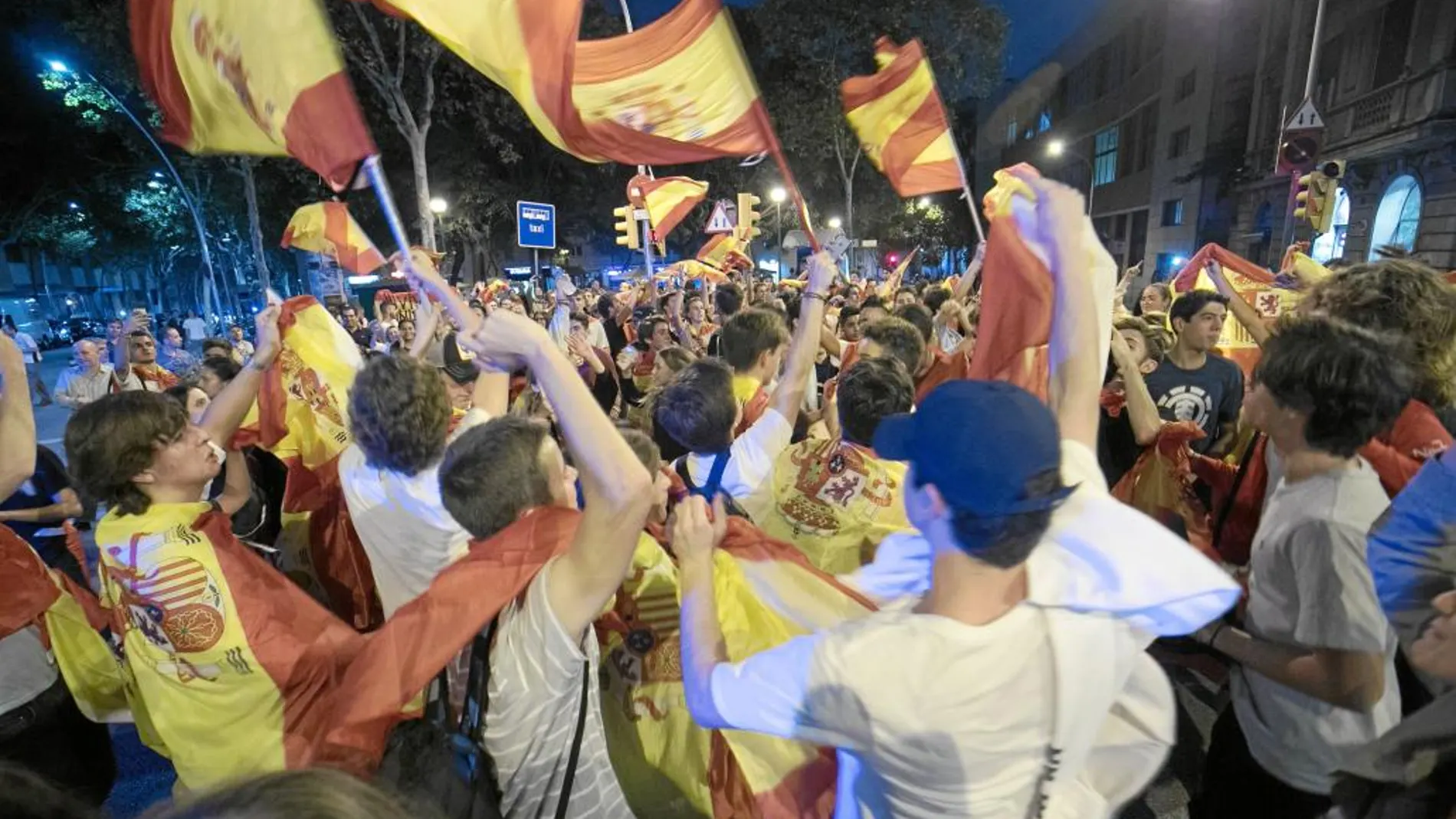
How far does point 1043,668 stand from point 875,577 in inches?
23.1

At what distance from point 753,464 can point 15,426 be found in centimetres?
249

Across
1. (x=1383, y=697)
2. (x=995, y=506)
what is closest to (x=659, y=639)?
(x=995, y=506)

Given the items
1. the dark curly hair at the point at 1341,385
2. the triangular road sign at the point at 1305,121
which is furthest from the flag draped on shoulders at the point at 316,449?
the triangular road sign at the point at 1305,121

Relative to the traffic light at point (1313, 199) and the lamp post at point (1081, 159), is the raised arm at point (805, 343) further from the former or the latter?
the lamp post at point (1081, 159)

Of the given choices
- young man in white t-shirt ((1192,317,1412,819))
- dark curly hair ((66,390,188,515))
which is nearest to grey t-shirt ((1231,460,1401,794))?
young man in white t-shirt ((1192,317,1412,819))

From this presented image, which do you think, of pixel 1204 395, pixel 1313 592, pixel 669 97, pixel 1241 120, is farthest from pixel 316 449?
pixel 1241 120

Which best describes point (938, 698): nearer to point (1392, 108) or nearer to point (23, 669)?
point (23, 669)

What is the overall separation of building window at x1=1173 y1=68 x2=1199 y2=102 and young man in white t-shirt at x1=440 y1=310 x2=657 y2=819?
126ft

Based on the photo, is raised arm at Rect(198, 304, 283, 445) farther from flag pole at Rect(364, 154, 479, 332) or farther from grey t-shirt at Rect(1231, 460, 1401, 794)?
grey t-shirt at Rect(1231, 460, 1401, 794)

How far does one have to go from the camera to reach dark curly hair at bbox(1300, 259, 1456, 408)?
2.71m

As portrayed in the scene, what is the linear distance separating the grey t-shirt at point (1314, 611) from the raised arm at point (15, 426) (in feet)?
11.9

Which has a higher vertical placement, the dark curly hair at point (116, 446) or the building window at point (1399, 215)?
the building window at point (1399, 215)

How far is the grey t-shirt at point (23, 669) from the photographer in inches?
92.7

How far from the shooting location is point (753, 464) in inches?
122
